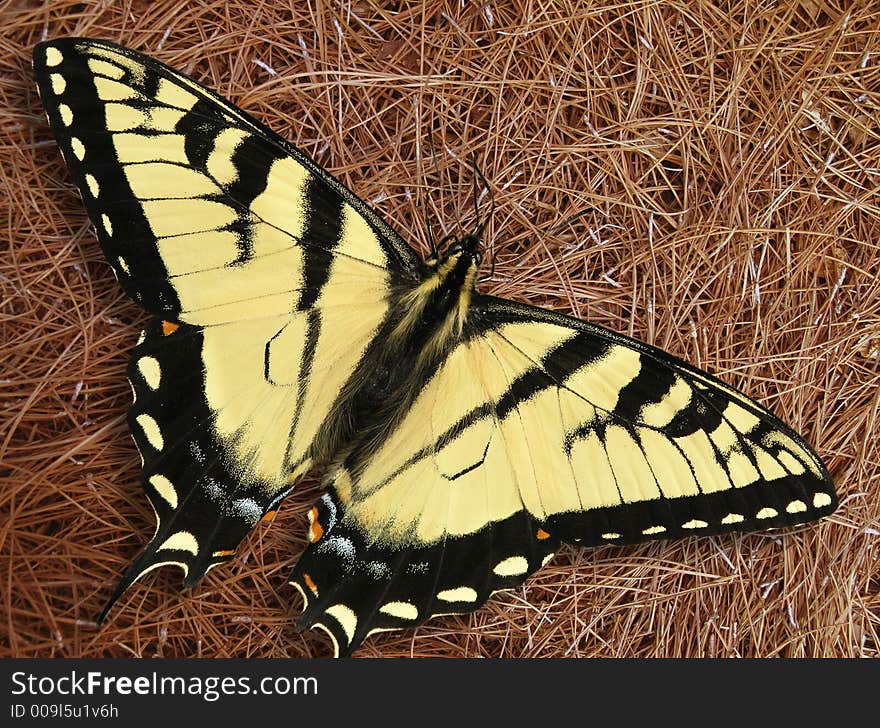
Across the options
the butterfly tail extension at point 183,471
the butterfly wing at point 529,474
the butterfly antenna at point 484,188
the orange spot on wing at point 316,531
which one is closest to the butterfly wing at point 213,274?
the butterfly tail extension at point 183,471

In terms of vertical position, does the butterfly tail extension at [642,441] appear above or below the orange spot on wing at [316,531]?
above

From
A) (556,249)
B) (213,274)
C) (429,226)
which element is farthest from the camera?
(556,249)

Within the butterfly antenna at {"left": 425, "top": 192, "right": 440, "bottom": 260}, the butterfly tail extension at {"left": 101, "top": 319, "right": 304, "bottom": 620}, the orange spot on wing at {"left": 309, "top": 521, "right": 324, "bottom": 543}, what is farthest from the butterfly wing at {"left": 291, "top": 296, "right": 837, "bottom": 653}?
the butterfly antenna at {"left": 425, "top": 192, "right": 440, "bottom": 260}

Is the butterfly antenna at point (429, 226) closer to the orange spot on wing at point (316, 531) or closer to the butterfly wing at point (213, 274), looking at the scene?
the butterfly wing at point (213, 274)

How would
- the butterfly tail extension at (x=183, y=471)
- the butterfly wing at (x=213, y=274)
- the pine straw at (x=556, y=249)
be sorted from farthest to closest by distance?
the pine straw at (x=556, y=249)
the butterfly tail extension at (x=183, y=471)
the butterfly wing at (x=213, y=274)

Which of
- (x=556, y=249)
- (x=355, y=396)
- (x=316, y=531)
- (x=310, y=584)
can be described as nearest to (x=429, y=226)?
(x=556, y=249)

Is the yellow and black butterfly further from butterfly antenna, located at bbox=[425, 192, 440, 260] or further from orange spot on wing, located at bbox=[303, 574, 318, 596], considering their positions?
butterfly antenna, located at bbox=[425, 192, 440, 260]

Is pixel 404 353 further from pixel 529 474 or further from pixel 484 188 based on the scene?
pixel 484 188
